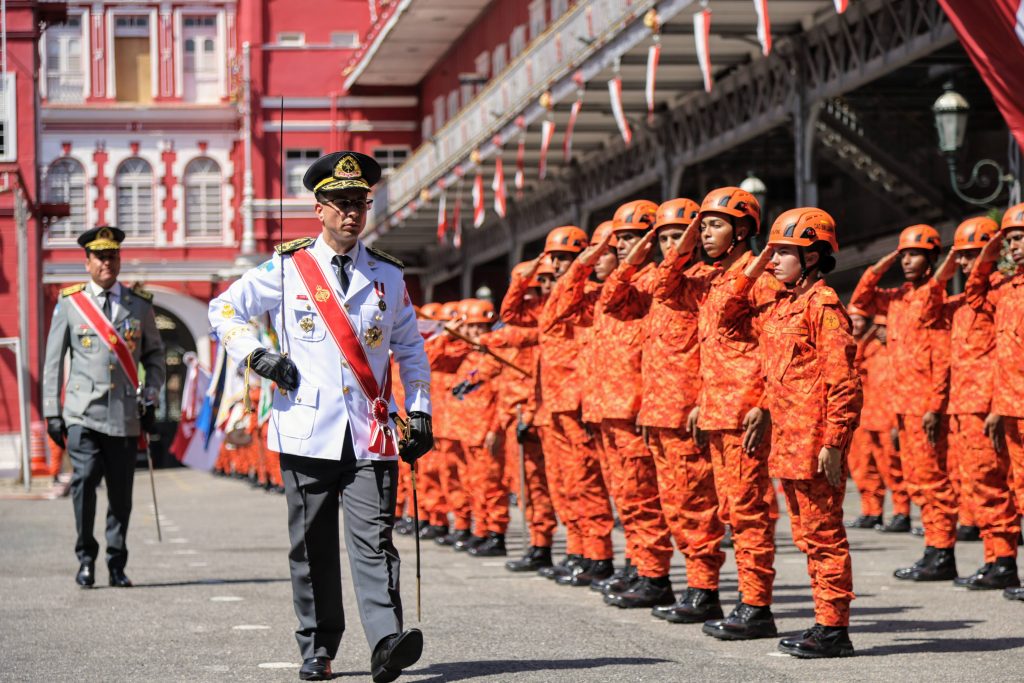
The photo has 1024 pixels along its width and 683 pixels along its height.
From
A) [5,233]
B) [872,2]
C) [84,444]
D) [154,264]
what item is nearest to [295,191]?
[154,264]

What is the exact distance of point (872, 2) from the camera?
61.0ft

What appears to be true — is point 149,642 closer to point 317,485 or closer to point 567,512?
point 317,485

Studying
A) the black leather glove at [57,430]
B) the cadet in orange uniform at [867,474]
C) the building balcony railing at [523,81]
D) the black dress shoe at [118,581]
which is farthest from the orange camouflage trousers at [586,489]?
the building balcony railing at [523,81]

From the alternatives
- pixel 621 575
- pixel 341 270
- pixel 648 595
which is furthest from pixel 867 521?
pixel 341 270

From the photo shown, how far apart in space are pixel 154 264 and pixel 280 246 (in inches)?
2011

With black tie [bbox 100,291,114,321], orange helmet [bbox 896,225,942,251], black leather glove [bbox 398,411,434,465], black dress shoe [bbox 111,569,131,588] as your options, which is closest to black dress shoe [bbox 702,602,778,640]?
black leather glove [bbox 398,411,434,465]

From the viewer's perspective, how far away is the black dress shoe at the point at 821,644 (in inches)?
328

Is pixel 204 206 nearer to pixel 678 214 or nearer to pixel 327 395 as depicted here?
pixel 678 214

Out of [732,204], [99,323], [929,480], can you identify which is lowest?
[929,480]

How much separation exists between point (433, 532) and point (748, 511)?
26.2 feet

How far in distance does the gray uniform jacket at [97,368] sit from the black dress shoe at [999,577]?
532 centimetres

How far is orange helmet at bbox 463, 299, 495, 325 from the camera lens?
16016mm

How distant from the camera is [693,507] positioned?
31.8 ft

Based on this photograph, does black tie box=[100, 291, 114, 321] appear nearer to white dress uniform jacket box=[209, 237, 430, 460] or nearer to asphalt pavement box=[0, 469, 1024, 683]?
asphalt pavement box=[0, 469, 1024, 683]
